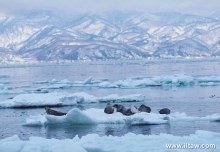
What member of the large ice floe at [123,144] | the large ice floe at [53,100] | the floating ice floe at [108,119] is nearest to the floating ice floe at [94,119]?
the floating ice floe at [108,119]

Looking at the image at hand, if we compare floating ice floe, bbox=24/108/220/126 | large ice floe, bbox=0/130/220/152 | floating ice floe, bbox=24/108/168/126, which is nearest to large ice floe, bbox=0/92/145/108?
floating ice floe, bbox=24/108/168/126

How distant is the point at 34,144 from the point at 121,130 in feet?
28.1

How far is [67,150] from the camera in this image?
1557 centimetres

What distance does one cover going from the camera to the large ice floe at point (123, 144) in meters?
16.1

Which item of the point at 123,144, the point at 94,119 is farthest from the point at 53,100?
the point at 123,144

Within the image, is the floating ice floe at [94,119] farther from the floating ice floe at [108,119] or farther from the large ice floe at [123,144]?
the large ice floe at [123,144]

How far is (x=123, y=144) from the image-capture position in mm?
17344

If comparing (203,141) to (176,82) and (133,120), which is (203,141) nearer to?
(133,120)

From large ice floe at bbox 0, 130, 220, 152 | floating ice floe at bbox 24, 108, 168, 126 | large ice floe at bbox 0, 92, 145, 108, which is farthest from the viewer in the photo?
large ice floe at bbox 0, 92, 145, 108

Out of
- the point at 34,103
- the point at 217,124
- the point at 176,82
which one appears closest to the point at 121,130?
the point at 217,124

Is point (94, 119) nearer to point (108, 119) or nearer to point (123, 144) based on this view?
point (108, 119)

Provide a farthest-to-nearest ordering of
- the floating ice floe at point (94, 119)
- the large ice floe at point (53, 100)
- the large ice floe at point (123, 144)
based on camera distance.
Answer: the large ice floe at point (53, 100), the floating ice floe at point (94, 119), the large ice floe at point (123, 144)

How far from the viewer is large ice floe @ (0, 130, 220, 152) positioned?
16.1m

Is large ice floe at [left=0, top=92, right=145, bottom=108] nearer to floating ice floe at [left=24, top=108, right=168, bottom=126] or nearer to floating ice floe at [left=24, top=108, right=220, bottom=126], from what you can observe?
floating ice floe at [left=24, top=108, right=168, bottom=126]
